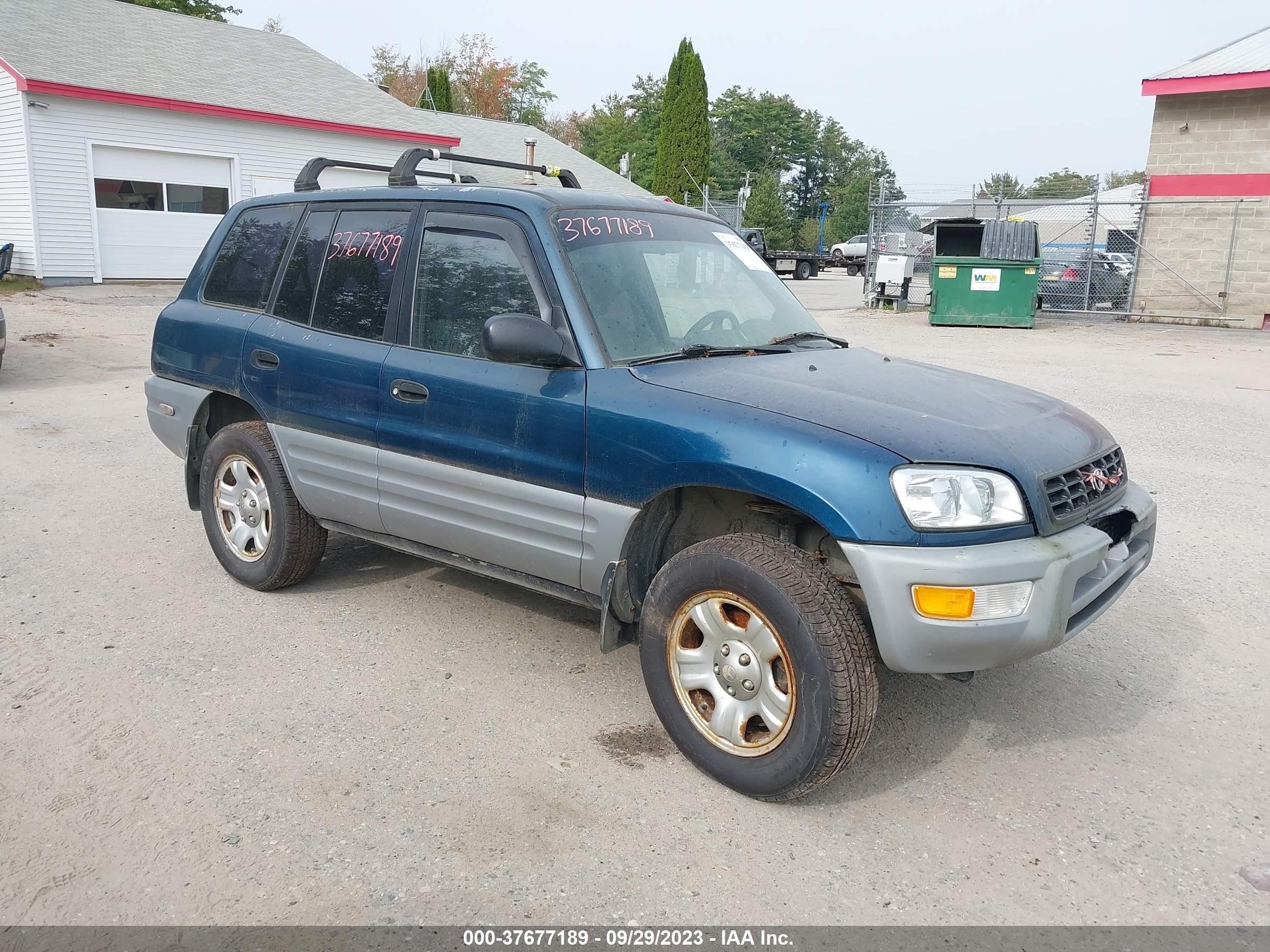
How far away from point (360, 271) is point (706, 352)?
5.36 feet

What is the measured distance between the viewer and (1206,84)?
65.1 ft

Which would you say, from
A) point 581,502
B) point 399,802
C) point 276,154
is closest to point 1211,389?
point 581,502

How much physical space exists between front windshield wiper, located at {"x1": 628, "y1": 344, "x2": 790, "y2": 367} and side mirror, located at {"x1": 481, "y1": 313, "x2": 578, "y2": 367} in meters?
0.29

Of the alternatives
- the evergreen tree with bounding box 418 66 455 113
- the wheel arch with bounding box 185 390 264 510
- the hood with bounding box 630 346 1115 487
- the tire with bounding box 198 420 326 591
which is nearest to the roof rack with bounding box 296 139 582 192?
the wheel arch with bounding box 185 390 264 510

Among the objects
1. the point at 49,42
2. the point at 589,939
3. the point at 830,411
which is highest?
the point at 49,42

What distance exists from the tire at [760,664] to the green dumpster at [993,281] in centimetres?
1744

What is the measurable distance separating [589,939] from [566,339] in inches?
77.7

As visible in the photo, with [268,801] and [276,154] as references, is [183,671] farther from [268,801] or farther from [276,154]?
[276,154]

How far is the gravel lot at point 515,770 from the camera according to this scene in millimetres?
2756

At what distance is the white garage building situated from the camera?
19828 millimetres

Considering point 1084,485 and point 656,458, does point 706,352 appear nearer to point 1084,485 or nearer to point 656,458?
point 656,458

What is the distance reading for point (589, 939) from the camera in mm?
2580

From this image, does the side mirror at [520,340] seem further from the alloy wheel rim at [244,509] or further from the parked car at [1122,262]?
the parked car at [1122,262]

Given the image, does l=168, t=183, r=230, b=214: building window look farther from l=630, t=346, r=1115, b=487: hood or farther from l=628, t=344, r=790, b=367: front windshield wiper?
l=630, t=346, r=1115, b=487: hood
